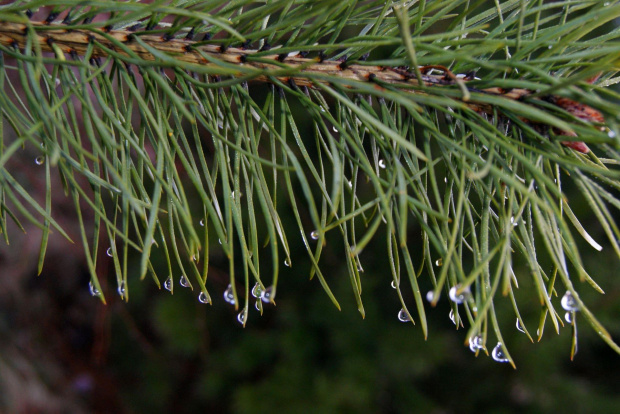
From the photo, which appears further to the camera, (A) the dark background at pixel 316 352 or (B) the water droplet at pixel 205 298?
(A) the dark background at pixel 316 352

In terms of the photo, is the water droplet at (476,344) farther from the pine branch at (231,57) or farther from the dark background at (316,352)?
the dark background at (316,352)

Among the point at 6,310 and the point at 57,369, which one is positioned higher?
the point at 6,310

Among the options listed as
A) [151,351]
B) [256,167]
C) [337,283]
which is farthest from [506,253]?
[151,351]

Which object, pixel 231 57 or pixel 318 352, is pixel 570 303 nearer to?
pixel 231 57

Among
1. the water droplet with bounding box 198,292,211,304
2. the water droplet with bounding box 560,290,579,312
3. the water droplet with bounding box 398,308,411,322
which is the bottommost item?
the water droplet with bounding box 398,308,411,322

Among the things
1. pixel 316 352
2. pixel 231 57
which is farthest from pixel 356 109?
pixel 316 352

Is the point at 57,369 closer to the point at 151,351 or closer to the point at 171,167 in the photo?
the point at 151,351

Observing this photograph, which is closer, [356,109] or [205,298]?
[356,109]

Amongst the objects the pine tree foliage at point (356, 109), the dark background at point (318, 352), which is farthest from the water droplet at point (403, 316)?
the dark background at point (318, 352)

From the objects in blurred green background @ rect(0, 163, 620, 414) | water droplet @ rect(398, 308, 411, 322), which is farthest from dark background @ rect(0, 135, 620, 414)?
water droplet @ rect(398, 308, 411, 322)

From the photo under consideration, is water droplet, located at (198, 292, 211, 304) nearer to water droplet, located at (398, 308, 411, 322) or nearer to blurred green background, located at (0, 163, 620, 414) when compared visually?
water droplet, located at (398, 308, 411, 322)

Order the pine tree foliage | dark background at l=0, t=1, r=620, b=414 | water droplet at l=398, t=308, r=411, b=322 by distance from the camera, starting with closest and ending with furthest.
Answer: the pine tree foliage → water droplet at l=398, t=308, r=411, b=322 → dark background at l=0, t=1, r=620, b=414
